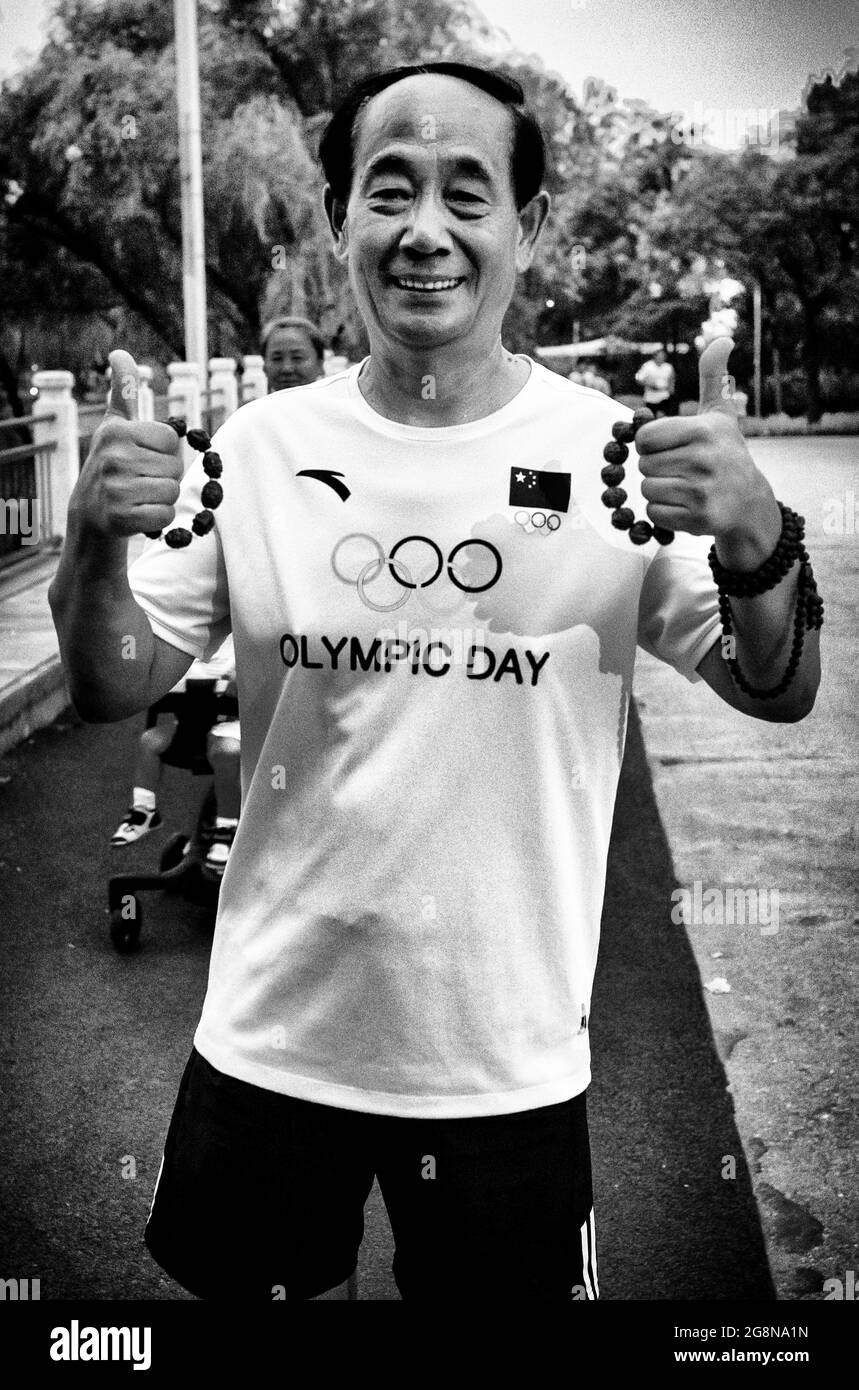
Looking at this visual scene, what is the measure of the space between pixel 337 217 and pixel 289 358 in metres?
4.87

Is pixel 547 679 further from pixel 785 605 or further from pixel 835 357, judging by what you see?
pixel 835 357

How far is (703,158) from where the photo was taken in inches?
1646

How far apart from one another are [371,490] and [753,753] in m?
5.58

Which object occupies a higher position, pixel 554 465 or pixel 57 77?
pixel 554 465

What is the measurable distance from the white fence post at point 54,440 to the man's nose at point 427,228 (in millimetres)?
10598

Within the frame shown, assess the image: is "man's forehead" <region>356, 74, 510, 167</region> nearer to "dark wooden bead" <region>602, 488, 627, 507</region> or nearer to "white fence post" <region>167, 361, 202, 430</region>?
"dark wooden bead" <region>602, 488, 627, 507</region>

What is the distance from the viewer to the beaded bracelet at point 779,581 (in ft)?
5.04

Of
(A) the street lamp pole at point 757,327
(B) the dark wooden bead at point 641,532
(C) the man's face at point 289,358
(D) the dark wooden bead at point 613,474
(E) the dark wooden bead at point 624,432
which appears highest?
(E) the dark wooden bead at point 624,432

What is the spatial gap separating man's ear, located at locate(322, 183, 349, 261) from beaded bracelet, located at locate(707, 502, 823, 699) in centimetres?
62

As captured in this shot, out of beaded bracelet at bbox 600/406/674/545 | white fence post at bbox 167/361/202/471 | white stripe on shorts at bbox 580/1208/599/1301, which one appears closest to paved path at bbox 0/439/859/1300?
white stripe on shorts at bbox 580/1208/599/1301

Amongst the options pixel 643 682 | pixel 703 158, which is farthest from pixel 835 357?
pixel 643 682

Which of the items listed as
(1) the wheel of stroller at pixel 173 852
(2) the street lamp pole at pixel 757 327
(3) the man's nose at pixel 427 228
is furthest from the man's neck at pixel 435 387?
(2) the street lamp pole at pixel 757 327

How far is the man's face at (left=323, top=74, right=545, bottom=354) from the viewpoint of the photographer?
1.71 metres

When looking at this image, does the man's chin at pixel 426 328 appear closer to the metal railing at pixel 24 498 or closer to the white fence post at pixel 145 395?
the white fence post at pixel 145 395
